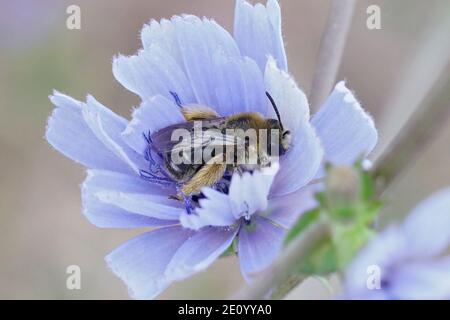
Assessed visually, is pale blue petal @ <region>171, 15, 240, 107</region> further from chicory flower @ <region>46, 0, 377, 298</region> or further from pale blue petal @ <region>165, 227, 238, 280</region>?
pale blue petal @ <region>165, 227, 238, 280</region>

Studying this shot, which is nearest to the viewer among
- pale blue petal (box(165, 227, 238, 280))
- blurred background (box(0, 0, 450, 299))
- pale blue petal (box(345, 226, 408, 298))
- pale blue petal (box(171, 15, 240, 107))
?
pale blue petal (box(345, 226, 408, 298))

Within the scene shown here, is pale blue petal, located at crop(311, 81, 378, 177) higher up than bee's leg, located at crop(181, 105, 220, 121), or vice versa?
bee's leg, located at crop(181, 105, 220, 121)

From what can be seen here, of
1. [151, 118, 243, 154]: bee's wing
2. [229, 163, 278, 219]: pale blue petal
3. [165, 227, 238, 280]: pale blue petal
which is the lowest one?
[165, 227, 238, 280]: pale blue petal

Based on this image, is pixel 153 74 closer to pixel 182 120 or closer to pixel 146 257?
pixel 182 120

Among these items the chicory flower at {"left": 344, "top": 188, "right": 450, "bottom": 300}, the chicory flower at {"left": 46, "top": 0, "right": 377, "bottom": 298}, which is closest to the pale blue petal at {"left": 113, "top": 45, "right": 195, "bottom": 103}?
the chicory flower at {"left": 46, "top": 0, "right": 377, "bottom": 298}

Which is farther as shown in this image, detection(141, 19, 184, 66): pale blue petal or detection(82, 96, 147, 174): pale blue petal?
detection(141, 19, 184, 66): pale blue petal

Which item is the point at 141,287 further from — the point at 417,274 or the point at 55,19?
the point at 55,19
